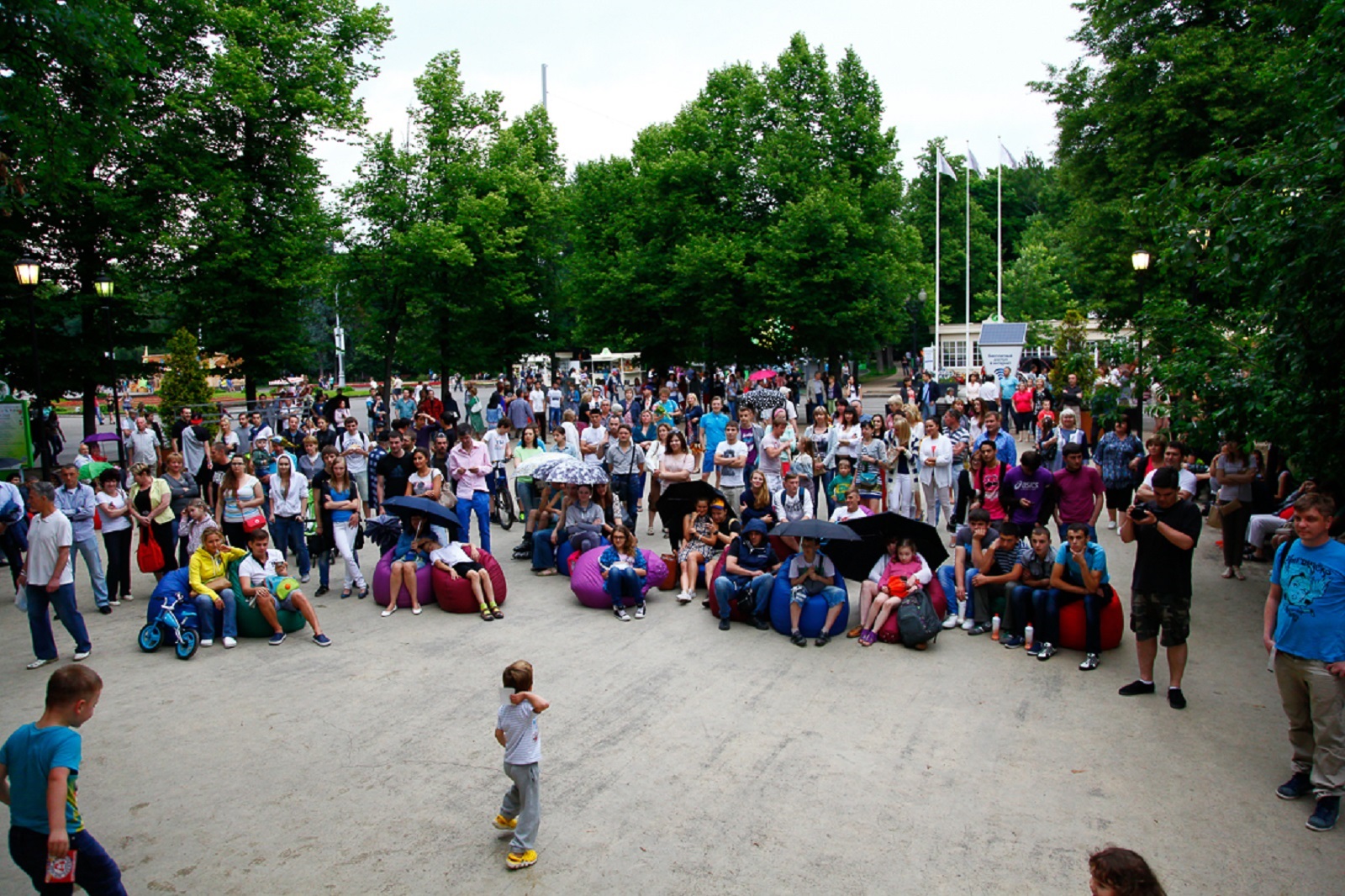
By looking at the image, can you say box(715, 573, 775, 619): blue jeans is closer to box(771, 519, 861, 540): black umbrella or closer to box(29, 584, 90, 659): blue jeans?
box(771, 519, 861, 540): black umbrella

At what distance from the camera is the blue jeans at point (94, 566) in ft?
37.2

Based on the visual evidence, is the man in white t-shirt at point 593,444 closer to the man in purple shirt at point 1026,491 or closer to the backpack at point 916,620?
the man in purple shirt at point 1026,491

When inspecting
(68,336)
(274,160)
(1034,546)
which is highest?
(274,160)

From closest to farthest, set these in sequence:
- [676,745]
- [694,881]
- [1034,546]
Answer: [694,881]
[676,745]
[1034,546]

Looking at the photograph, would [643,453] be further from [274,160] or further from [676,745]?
[274,160]

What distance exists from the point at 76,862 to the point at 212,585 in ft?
19.3

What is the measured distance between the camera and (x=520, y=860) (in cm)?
568

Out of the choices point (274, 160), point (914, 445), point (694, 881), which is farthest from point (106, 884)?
point (274, 160)

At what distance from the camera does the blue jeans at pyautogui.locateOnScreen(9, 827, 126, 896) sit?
451cm

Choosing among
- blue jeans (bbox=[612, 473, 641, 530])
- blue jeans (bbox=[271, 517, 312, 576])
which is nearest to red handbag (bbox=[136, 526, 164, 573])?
blue jeans (bbox=[271, 517, 312, 576])

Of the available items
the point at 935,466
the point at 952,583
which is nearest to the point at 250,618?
the point at 952,583

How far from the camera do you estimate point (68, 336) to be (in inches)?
1005

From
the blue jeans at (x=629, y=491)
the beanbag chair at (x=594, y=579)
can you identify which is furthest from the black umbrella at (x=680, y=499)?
the blue jeans at (x=629, y=491)

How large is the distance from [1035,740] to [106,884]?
20.2 feet
